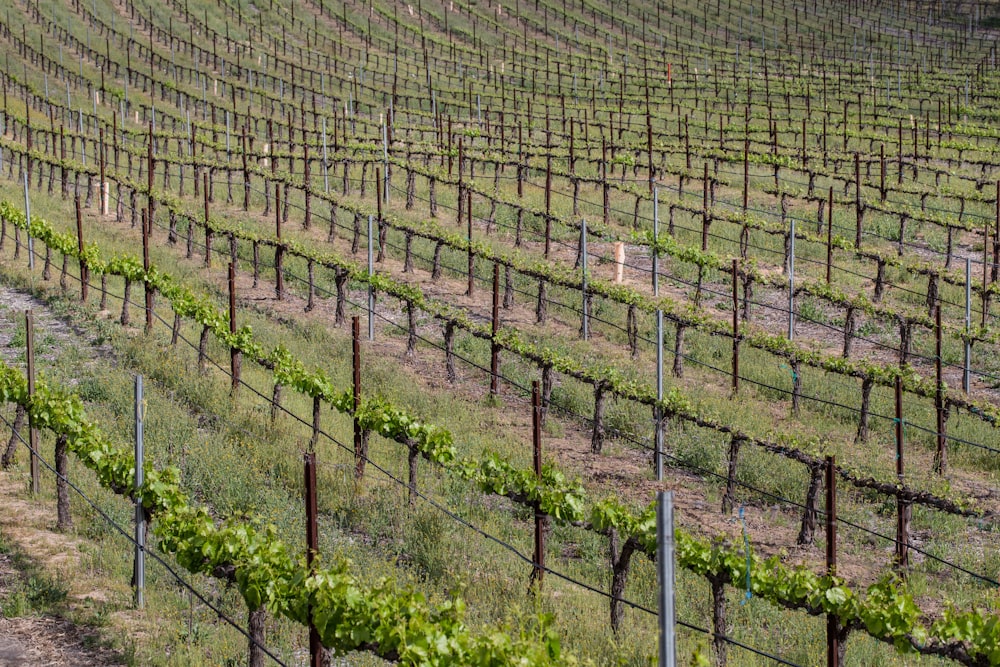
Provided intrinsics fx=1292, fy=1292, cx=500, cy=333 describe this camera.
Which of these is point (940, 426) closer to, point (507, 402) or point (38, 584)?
point (507, 402)

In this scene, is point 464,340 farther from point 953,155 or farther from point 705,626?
point 953,155

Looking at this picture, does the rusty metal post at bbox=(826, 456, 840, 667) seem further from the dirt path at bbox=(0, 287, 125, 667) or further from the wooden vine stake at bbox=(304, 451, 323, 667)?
the dirt path at bbox=(0, 287, 125, 667)

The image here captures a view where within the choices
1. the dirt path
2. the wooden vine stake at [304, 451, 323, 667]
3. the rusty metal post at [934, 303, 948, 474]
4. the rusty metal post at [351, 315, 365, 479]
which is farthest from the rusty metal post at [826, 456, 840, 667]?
the rusty metal post at [934, 303, 948, 474]

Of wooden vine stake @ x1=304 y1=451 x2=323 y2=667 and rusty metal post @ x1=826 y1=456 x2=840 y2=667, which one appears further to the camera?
rusty metal post @ x1=826 y1=456 x2=840 y2=667

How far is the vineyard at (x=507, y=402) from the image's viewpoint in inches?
466

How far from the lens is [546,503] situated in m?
13.4

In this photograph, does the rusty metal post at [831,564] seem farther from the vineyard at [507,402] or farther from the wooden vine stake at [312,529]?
the wooden vine stake at [312,529]

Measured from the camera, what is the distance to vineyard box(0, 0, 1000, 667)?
11.8 metres

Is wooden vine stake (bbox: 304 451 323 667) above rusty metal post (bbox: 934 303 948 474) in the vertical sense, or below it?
above

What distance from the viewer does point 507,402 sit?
68.3 feet

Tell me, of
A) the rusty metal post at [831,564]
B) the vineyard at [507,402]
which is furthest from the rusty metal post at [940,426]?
the rusty metal post at [831,564]

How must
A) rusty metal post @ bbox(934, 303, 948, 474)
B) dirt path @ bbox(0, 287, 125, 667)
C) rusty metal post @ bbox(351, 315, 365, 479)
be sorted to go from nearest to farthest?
dirt path @ bbox(0, 287, 125, 667)
rusty metal post @ bbox(351, 315, 365, 479)
rusty metal post @ bbox(934, 303, 948, 474)

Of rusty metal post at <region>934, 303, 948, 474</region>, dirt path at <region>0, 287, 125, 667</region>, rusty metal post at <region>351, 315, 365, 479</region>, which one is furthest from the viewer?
rusty metal post at <region>934, 303, 948, 474</region>

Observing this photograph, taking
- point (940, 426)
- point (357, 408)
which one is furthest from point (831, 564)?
point (940, 426)
